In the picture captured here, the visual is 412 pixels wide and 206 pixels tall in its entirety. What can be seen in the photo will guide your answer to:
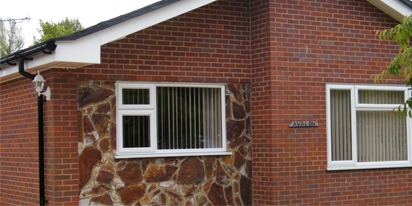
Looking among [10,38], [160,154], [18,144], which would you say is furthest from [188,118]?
[10,38]

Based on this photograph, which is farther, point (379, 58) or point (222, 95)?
point (379, 58)

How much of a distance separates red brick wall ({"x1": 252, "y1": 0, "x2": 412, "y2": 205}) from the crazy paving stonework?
0.26 metres

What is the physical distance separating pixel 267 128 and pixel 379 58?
2.80 m

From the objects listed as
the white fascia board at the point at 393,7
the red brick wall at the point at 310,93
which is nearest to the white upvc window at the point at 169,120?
the red brick wall at the point at 310,93

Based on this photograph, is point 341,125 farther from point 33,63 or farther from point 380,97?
point 33,63

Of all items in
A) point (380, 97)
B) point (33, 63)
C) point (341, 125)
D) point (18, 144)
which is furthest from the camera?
point (380, 97)

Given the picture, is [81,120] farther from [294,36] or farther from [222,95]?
[294,36]

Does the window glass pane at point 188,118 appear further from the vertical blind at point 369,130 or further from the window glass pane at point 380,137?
the window glass pane at point 380,137

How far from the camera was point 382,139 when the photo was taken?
44.8ft

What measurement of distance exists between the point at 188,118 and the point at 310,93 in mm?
2117

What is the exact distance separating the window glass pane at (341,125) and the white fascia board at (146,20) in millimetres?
3178

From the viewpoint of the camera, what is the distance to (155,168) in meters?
11.6

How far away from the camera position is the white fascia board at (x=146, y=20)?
34.3 feet

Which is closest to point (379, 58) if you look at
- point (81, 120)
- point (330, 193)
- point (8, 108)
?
point (330, 193)
